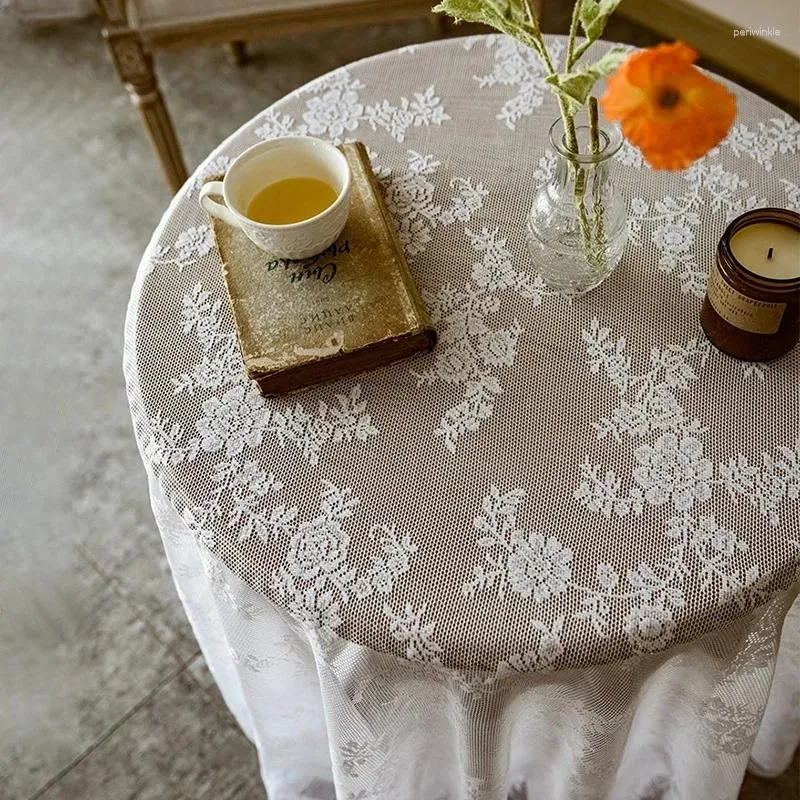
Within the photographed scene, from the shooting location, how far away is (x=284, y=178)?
0.83m

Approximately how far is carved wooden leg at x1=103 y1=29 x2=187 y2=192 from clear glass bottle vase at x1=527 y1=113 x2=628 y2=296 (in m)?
0.86

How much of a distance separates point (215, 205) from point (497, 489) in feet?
1.15

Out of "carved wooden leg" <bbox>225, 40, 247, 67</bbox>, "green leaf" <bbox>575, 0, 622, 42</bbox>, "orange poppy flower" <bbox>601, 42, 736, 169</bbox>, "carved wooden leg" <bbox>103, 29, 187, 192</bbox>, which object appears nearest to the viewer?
"orange poppy flower" <bbox>601, 42, 736, 169</bbox>

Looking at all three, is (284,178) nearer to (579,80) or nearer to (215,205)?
(215,205)

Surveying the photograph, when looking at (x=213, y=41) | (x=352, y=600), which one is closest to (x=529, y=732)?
(x=352, y=600)

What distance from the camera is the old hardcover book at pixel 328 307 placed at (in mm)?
753

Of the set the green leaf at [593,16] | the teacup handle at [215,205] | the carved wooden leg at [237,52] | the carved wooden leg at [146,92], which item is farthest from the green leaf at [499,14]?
the carved wooden leg at [237,52]

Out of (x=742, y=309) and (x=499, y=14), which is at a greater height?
(x=499, y=14)

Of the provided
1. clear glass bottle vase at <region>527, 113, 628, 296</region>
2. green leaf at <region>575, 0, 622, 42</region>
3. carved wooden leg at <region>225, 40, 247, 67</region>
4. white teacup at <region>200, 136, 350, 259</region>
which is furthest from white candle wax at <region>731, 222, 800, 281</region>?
carved wooden leg at <region>225, 40, 247, 67</region>

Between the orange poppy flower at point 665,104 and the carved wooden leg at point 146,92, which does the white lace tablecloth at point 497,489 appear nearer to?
the orange poppy flower at point 665,104

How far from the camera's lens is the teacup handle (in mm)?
788

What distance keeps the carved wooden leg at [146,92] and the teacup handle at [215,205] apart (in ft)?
2.39

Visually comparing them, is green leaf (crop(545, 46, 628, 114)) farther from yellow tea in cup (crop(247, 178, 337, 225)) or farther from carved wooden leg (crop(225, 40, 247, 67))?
carved wooden leg (crop(225, 40, 247, 67))

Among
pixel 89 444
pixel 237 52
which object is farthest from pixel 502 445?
pixel 237 52
